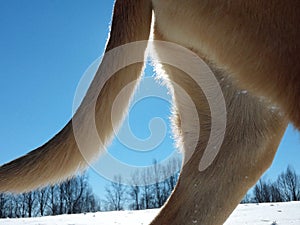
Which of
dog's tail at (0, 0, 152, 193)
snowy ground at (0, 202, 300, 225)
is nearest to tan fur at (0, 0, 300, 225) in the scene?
dog's tail at (0, 0, 152, 193)

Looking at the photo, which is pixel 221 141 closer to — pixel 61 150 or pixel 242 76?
pixel 242 76

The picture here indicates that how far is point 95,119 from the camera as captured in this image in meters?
2.29

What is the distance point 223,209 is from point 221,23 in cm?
106

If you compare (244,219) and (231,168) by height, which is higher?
(231,168)

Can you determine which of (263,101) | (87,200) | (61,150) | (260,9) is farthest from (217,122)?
(87,200)

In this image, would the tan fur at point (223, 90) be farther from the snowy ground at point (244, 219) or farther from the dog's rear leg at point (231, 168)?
the snowy ground at point (244, 219)

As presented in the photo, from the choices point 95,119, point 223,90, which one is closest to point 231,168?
point 223,90

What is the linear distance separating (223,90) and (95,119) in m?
0.80

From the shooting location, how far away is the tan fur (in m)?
2.11

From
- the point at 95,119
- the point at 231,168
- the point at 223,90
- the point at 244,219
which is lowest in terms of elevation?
the point at 244,219

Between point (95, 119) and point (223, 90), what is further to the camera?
point (223, 90)

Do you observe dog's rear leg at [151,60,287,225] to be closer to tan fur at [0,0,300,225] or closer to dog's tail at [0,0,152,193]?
tan fur at [0,0,300,225]

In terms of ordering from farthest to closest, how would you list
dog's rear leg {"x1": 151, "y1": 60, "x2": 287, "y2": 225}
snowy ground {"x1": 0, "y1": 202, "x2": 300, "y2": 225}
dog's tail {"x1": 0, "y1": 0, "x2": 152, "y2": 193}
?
snowy ground {"x1": 0, "y1": 202, "x2": 300, "y2": 225}, dog's rear leg {"x1": 151, "y1": 60, "x2": 287, "y2": 225}, dog's tail {"x1": 0, "y1": 0, "x2": 152, "y2": 193}

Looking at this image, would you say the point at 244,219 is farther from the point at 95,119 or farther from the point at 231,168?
the point at 95,119
